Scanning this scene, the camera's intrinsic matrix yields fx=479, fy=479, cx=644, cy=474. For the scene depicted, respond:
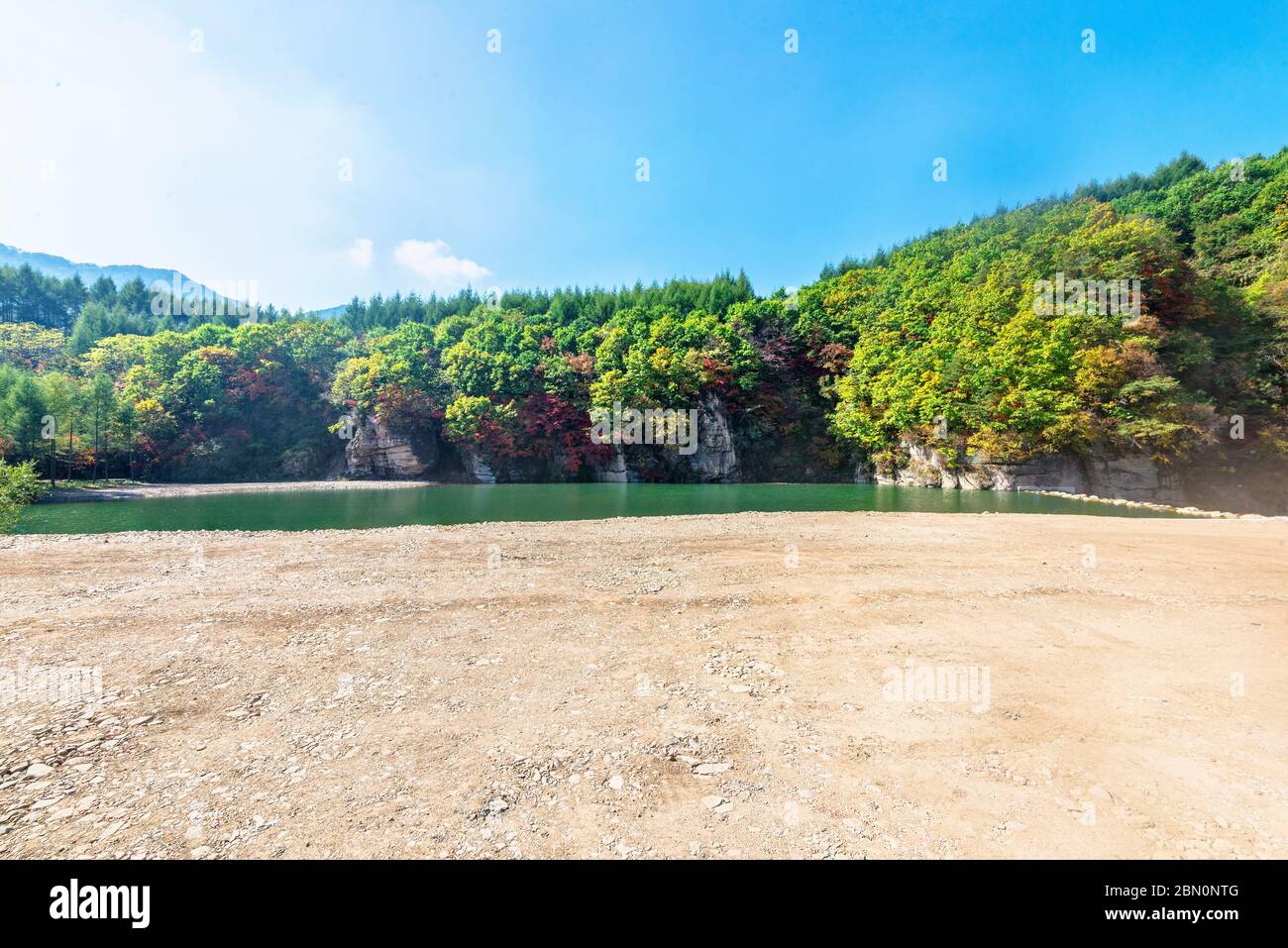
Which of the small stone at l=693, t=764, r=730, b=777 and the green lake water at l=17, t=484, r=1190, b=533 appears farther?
the green lake water at l=17, t=484, r=1190, b=533

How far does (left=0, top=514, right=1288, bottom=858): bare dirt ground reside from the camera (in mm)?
3654

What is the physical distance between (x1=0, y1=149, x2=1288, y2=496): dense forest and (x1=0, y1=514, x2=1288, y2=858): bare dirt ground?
33574mm

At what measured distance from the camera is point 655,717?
548 centimetres

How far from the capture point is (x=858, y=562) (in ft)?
44.1

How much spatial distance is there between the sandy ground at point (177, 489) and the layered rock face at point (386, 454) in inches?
100

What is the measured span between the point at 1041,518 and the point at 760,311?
49583 millimetres

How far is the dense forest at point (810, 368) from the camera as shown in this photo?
35.6 meters

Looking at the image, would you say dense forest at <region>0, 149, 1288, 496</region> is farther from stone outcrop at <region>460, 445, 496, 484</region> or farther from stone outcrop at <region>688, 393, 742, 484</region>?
stone outcrop at <region>688, 393, 742, 484</region>

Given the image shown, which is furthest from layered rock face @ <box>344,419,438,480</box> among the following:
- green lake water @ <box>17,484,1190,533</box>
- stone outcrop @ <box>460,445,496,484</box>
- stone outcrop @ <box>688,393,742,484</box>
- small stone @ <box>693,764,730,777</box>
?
small stone @ <box>693,764,730,777</box>

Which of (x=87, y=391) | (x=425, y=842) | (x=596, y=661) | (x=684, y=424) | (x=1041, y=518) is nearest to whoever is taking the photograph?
(x=425, y=842)

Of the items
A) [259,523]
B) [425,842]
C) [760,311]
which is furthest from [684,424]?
[425,842]

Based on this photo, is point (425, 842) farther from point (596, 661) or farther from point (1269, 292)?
point (1269, 292)

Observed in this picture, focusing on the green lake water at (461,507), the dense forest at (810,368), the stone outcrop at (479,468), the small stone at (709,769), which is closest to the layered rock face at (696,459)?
the dense forest at (810,368)

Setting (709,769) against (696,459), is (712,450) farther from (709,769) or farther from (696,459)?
(709,769)
